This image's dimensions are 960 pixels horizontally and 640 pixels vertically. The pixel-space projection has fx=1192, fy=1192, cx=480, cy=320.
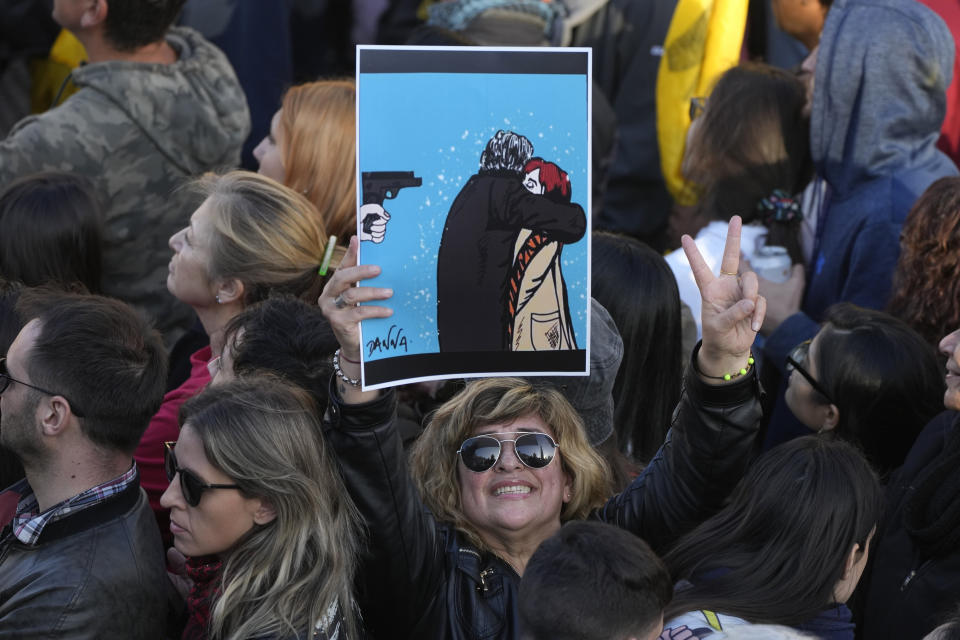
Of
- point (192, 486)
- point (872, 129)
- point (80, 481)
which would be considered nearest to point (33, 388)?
point (80, 481)

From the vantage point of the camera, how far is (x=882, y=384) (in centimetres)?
352

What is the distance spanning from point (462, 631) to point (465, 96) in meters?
1.23

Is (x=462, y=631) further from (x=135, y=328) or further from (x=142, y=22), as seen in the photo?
(x=142, y=22)

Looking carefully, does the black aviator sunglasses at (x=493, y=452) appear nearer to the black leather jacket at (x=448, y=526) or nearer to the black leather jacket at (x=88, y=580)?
the black leather jacket at (x=448, y=526)

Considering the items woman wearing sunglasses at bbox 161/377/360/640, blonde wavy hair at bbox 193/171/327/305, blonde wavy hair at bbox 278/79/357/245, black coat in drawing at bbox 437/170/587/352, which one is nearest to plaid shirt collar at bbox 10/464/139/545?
woman wearing sunglasses at bbox 161/377/360/640

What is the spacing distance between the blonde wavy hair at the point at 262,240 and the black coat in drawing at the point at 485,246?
4.38 ft

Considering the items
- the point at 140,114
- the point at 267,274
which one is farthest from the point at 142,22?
the point at 267,274

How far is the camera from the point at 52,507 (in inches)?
110

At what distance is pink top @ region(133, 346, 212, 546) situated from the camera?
3.41 metres

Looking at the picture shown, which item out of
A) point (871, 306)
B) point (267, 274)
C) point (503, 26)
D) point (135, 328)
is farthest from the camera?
point (503, 26)

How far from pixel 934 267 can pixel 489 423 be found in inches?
66.9

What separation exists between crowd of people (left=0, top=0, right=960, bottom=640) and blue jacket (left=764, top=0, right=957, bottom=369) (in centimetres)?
1

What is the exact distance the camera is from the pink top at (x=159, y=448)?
3406mm

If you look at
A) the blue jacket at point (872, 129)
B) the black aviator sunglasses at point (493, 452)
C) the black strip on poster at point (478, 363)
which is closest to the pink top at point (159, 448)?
the black aviator sunglasses at point (493, 452)
